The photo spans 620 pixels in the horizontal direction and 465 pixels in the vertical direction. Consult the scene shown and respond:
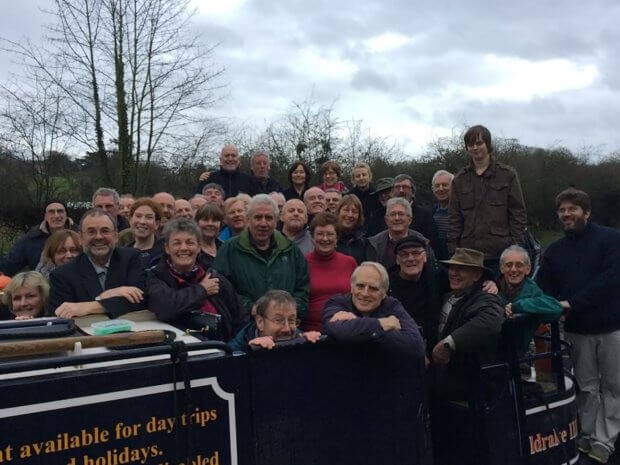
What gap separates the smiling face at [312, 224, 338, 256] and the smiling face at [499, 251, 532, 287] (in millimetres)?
1412

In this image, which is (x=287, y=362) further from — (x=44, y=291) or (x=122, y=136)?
(x=122, y=136)

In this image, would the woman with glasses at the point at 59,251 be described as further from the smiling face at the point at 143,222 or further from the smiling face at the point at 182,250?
the smiling face at the point at 182,250

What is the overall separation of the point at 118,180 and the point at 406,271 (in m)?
9.95

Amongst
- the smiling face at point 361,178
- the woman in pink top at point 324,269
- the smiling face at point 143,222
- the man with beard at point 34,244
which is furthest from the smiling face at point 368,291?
the man with beard at point 34,244

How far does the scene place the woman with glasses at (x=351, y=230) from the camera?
17.7ft

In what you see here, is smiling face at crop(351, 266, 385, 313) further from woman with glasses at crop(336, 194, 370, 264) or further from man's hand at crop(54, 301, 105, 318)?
woman with glasses at crop(336, 194, 370, 264)

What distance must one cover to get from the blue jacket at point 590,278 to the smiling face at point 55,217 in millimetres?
4827

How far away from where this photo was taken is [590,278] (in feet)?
16.6

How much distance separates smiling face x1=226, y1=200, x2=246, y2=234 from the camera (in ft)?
19.4

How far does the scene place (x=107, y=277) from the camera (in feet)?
13.0

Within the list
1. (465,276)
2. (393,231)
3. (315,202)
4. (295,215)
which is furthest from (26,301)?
(315,202)

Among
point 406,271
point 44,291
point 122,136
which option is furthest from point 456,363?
point 122,136

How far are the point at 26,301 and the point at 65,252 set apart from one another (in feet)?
3.60

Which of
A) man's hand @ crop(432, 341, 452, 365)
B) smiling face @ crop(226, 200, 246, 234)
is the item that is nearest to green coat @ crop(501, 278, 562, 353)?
man's hand @ crop(432, 341, 452, 365)
